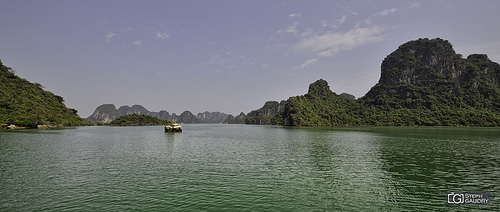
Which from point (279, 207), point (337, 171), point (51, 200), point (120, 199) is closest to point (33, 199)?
point (51, 200)

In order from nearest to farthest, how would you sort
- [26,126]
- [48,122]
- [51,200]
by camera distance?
[51,200]
[26,126]
[48,122]

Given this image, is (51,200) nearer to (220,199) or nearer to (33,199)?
(33,199)

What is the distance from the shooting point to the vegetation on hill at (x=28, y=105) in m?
118

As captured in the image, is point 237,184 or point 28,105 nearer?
point 237,184

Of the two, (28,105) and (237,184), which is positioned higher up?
(28,105)

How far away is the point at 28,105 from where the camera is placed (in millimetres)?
139125

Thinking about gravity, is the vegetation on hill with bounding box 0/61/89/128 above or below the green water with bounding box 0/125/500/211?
above

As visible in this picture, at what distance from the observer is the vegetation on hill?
117650mm

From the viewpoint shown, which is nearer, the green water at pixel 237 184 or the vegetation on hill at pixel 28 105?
the green water at pixel 237 184

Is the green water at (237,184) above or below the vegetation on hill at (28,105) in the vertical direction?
below

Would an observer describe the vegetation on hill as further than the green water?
Yes

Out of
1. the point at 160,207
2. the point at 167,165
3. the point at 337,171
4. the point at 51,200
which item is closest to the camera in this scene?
the point at 160,207

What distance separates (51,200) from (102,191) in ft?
9.71

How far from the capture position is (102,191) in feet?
57.6
